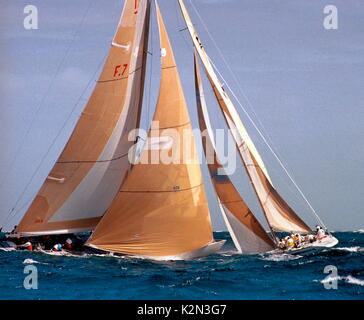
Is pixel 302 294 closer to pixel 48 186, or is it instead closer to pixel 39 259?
pixel 39 259

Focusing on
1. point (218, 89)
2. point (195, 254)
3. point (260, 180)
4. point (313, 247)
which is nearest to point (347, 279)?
point (313, 247)

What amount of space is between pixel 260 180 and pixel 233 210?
1.87 metres

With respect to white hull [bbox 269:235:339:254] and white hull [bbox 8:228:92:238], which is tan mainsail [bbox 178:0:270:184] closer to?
white hull [bbox 269:235:339:254]

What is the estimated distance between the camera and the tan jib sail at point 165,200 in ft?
93.8

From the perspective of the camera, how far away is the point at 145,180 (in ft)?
94.4

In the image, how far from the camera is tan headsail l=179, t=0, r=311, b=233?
30.4 metres

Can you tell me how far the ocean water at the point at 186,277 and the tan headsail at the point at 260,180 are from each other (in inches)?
63.9

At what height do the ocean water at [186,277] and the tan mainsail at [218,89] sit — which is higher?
the tan mainsail at [218,89]

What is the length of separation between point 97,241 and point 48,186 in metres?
5.61

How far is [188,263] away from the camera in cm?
2856

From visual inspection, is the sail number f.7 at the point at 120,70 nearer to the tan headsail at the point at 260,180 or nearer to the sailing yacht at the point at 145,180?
the sailing yacht at the point at 145,180

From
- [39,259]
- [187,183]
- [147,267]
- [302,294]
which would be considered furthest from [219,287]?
[39,259]

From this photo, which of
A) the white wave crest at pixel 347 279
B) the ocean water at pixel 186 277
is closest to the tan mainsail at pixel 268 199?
the ocean water at pixel 186 277

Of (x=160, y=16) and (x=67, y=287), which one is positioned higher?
(x=160, y=16)
